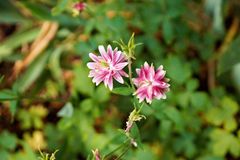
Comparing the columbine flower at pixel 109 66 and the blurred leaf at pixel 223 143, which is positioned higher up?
the blurred leaf at pixel 223 143

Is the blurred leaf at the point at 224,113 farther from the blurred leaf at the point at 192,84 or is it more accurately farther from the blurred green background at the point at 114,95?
the blurred leaf at the point at 192,84

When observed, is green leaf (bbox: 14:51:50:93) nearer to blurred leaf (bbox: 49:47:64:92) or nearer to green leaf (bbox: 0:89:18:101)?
blurred leaf (bbox: 49:47:64:92)

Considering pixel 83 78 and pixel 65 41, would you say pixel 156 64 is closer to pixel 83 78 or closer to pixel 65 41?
pixel 83 78

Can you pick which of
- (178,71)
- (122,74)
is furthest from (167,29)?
(122,74)

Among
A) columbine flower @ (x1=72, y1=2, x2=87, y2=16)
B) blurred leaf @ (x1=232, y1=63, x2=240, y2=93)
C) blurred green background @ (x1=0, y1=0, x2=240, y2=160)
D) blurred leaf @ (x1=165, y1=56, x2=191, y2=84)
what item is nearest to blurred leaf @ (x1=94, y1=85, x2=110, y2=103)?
blurred green background @ (x1=0, y1=0, x2=240, y2=160)

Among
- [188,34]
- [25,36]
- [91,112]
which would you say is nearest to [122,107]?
[91,112]

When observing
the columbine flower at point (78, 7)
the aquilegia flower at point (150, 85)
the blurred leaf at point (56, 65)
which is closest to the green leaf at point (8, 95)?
the columbine flower at point (78, 7)
